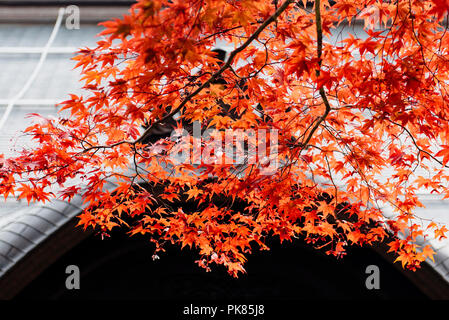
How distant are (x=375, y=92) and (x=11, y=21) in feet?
28.3

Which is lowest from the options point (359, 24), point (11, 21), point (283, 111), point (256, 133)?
point (256, 133)

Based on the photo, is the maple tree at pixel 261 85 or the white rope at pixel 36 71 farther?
the white rope at pixel 36 71

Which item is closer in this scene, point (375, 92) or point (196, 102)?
point (375, 92)

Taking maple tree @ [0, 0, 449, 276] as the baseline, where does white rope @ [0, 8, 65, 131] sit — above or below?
above

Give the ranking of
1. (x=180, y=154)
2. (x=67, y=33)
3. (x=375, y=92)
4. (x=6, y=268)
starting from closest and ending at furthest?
(x=375, y=92) → (x=6, y=268) → (x=180, y=154) → (x=67, y=33)

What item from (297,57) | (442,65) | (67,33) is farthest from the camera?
(67,33)

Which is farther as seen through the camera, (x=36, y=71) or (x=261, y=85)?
(x=36, y=71)

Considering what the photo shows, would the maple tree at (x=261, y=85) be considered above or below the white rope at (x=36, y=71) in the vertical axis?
below

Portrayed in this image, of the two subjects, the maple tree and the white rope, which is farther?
the white rope

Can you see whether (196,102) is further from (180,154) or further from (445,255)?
(445,255)

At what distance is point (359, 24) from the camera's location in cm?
807

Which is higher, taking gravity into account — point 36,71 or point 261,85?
point 36,71

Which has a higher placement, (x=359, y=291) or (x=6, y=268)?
(x=6, y=268)
